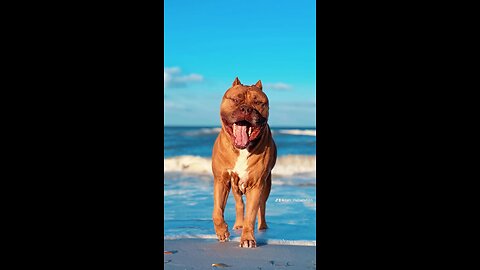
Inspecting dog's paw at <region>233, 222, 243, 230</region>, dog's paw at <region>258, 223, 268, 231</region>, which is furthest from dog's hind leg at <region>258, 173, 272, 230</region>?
dog's paw at <region>233, 222, 243, 230</region>

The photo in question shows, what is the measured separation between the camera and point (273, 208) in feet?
17.1

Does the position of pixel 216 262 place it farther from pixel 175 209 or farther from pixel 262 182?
pixel 175 209

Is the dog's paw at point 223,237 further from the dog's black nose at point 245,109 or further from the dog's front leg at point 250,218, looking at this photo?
the dog's black nose at point 245,109

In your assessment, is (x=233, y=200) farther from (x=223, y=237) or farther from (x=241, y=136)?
(x=241, y=136)

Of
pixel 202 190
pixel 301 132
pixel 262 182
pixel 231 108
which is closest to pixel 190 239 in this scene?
pixel 262 182

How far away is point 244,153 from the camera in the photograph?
379 centimetres

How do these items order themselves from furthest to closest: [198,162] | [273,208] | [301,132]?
[301,132], [198,162], [273,208]

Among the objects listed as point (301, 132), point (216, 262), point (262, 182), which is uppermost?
point (301, 132)

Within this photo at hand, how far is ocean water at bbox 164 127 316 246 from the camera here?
4.14 metres

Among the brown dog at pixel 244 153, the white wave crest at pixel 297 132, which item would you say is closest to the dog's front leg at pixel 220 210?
the brown dog at pixel 244 153

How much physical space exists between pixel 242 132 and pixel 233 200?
1923 millimetres

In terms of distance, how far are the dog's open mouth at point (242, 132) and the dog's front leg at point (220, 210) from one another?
40 centimetres

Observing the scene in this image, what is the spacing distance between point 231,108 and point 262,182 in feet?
1.94

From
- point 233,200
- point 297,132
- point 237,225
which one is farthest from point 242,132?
point 297,132
